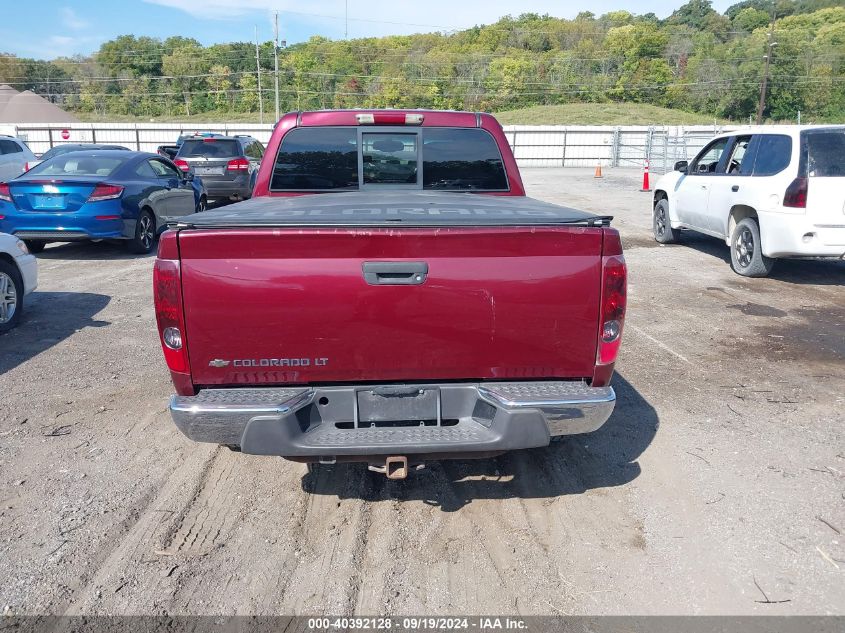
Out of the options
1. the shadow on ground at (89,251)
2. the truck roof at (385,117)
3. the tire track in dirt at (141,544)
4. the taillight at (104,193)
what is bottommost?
the tire track in dirt at (141,544)

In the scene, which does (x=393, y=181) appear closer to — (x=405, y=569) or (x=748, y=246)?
(x=405, y=569)

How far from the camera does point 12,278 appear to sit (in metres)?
6.74

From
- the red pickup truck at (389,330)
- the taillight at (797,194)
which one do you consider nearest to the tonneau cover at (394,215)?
the red pickup truck at (389,330)

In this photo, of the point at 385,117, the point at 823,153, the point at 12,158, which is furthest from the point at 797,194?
the point at 12,158

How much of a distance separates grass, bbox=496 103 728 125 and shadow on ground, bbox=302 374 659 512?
53.2 metres

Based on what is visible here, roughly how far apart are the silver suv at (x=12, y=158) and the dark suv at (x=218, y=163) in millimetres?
3264

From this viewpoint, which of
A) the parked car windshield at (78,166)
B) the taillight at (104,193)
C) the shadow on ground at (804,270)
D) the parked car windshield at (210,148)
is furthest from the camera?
the parked car windshield at (210,148)

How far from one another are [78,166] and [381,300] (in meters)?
9.36

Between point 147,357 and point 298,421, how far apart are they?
11.8ft

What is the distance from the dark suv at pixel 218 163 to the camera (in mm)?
16000

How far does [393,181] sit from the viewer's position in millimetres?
5008

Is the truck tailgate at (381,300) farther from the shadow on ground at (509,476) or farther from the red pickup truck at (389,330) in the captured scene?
the shadow on ground at (509,476)

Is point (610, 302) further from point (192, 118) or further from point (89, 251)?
point (192, 118)

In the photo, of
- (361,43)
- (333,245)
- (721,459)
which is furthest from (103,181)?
(361,43)
